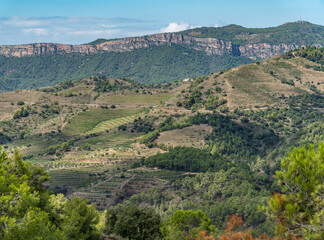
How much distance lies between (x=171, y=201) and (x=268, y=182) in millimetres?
23288

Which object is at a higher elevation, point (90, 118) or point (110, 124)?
point (90, 118)

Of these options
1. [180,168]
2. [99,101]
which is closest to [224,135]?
[180,168]

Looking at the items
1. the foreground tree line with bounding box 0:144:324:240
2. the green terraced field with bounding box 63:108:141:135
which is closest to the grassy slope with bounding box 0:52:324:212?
the green terraced field with bounding box 63:108:141:135

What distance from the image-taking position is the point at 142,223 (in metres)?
44.8

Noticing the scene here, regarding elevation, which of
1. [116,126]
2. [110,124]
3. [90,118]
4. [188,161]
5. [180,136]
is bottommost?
[188,161]

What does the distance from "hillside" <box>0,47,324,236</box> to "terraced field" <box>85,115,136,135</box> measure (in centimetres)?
44

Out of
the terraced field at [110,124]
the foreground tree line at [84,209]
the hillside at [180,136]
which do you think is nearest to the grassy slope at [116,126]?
the hillside at [180,136]

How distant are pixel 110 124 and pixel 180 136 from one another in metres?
41.3

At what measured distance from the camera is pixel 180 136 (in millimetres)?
126250

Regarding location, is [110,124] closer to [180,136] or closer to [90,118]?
[90,118]

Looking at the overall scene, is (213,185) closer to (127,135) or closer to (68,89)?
(127,135)

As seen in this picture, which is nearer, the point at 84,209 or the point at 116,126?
the point at 84,209

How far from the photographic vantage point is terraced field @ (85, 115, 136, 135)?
150m

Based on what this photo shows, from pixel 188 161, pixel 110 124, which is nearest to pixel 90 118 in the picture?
pixel 110 124
